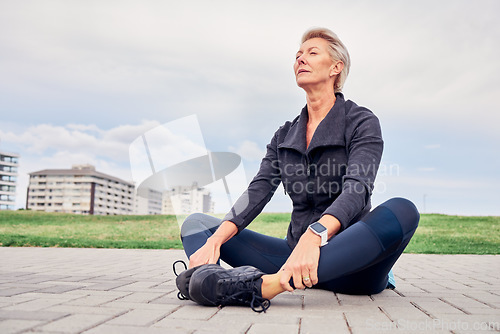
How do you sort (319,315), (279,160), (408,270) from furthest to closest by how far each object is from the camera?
1. (408,270)
2. (279,160)
3. (319,315)

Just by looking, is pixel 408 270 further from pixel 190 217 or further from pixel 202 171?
pixel 190 217

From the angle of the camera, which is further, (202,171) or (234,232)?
(202,171)

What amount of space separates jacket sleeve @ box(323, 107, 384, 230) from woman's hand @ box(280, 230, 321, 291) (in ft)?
0.68

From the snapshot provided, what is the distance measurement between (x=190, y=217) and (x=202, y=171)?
965 millimetres

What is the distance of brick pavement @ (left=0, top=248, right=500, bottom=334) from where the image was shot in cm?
188

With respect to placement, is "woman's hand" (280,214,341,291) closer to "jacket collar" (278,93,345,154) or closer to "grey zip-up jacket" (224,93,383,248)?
"grey zip-up jacket" (224,93,383,248)

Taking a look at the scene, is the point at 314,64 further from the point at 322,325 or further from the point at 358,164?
the point at 322,325

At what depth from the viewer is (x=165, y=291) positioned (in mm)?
2984

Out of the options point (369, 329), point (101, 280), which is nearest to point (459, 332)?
point (369, 329)

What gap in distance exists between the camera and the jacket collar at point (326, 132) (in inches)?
106

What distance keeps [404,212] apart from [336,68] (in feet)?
3.62

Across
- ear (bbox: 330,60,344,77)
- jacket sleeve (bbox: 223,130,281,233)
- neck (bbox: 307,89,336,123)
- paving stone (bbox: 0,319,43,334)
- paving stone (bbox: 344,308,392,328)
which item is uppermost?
Result: ear (bbox: 330,60,344,77)

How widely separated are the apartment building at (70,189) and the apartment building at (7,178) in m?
31.3

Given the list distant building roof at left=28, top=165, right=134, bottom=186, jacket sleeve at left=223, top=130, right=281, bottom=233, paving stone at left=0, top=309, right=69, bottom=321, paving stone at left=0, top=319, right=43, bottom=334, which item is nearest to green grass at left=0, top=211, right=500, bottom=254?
jacket sleeve at left=223, top=130, right=281, bottom=233
